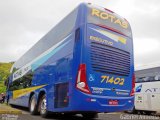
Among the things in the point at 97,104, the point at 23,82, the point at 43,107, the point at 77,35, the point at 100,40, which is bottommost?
the point at 43,107

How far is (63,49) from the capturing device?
1078 centimetres

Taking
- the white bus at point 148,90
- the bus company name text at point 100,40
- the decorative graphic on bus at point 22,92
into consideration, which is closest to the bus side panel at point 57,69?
the bus company name text at point 100,40

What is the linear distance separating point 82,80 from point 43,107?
144 inches

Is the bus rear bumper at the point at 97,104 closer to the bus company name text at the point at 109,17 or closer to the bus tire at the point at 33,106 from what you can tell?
the bus company name text at the point at 109,17

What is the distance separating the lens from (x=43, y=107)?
1230cm

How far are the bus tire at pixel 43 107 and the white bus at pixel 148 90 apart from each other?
28.1ft

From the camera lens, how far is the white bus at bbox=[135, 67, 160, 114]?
60.5ft

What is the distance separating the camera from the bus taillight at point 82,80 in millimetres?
9312

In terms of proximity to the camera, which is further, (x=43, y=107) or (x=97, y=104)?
(x=43, y=107)

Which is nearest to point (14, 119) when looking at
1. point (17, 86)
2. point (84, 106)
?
point (84, 106)

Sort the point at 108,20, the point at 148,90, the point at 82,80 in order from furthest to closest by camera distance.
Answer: the point at 148,90
the point at 108,20
the point at 82,80

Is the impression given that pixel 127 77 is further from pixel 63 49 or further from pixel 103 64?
pixel 63 49

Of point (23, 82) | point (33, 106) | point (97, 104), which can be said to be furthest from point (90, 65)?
point (23, 82)

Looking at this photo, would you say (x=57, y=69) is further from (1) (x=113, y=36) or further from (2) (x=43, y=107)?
(1) (x=113, y=36)
